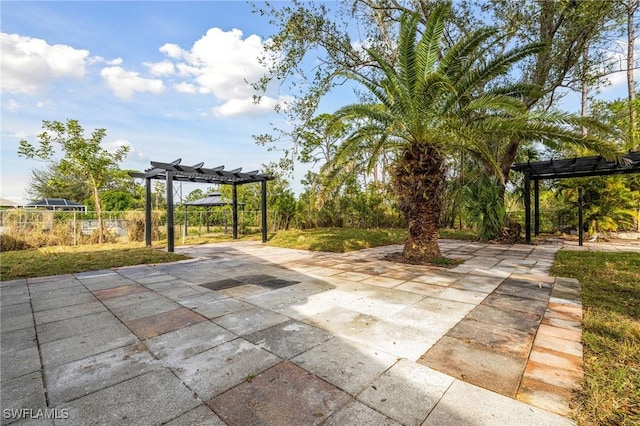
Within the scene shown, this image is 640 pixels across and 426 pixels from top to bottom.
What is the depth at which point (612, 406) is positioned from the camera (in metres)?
1.50

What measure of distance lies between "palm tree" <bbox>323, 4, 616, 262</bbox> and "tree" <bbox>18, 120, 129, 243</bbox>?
964 centimetres

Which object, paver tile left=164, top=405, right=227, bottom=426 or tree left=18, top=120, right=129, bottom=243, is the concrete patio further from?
tree left=18, top=120, right=129, bottom=243

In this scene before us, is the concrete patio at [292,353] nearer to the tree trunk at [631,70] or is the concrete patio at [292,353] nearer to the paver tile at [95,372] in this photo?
the paver tile at [95,372]

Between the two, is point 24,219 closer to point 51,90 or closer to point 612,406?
point 51,90

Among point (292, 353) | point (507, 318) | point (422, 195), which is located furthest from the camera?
point (422, 195)

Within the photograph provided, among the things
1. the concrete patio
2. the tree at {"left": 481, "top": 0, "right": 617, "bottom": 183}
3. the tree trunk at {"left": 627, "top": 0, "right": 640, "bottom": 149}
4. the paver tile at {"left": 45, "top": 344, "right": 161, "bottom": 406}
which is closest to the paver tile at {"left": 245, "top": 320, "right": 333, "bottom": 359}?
the concrete patio

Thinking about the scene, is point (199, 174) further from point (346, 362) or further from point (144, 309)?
point (346, 362)

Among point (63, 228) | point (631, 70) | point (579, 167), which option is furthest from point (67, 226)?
point (631, 70)

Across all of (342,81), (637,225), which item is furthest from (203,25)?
(637,225)

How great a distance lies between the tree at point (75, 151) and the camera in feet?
32.2

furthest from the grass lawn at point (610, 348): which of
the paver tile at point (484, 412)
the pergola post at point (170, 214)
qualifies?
the pergola post at point (170, 214)

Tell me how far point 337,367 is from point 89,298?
3.61 m

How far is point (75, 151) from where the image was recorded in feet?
33.3

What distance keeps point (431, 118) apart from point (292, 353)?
5.27 meters
